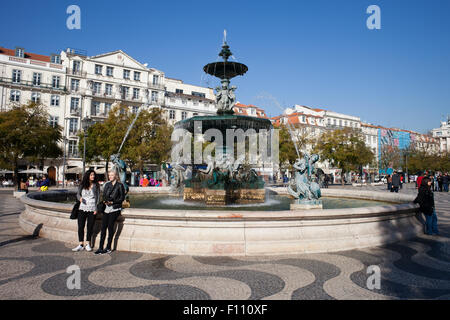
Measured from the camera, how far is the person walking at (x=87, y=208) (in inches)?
210

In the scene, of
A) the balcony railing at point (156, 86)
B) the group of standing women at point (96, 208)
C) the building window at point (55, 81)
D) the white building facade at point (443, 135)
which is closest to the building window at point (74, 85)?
the building window at point (55, 81)

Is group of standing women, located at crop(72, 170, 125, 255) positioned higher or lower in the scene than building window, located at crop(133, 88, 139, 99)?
lower

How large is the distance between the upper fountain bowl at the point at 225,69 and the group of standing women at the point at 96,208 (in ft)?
24.0

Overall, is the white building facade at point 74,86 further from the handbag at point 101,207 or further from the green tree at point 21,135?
the handbag at point 101,207

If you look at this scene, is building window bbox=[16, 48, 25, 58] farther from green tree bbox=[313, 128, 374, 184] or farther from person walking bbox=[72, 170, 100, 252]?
person walking bbox=[72, 170, 100, 252]

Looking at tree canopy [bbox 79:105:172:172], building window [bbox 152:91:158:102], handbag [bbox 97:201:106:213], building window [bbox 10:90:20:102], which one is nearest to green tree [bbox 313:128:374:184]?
tree canopy [bbox 79:105:172:172]

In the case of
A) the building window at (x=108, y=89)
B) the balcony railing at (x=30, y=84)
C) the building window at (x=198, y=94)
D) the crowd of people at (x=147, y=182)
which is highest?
the building window at (x=198, y=94)

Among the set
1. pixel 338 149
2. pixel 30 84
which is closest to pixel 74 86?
pixel 30 84

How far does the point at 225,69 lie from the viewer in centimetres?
1148

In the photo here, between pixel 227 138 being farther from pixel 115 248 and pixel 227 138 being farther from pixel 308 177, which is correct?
pixel 115 248

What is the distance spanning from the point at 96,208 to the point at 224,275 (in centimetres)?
289

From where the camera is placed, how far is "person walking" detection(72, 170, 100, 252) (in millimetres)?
5344

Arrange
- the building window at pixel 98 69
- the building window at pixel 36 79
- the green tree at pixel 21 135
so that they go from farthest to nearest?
the building window at pixel 98 69
the building window at pixel 36 79
the green tree at pixel 21 135
